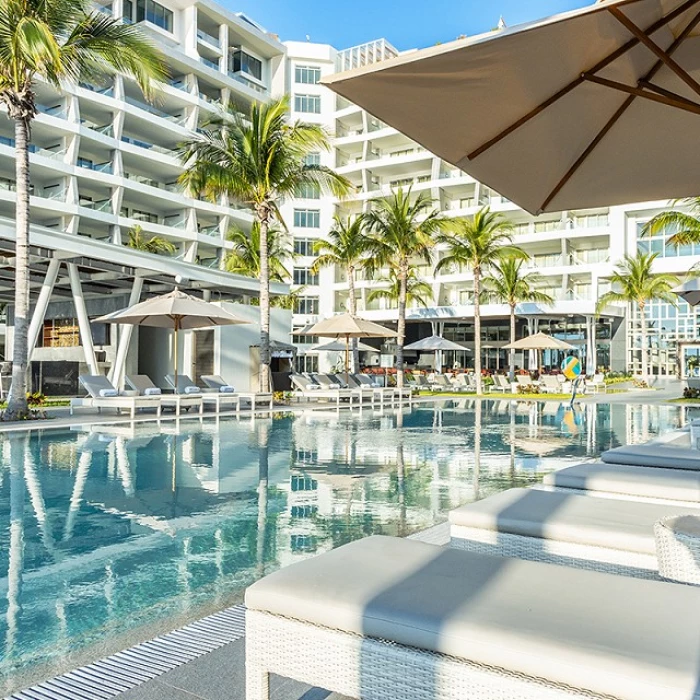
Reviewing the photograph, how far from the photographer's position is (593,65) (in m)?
3.52

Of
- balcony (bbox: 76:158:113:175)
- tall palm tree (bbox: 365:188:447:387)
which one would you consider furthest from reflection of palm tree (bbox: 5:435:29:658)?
balcony (bbox: 76:158:113:175)

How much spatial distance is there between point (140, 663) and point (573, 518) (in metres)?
2.01

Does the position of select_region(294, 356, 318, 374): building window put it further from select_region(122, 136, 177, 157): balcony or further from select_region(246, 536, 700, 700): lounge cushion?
select_region(246, 536, 700, 700): lounge cushion

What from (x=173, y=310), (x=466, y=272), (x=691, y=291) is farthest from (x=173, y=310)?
(x=466, y=272)

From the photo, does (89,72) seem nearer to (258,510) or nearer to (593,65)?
(258,510)

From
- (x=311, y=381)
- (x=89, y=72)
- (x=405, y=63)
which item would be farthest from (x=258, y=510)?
(x=311, y=381)

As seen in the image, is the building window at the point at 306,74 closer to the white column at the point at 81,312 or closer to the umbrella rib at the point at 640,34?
the white column at the point at 81,312

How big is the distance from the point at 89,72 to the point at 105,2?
1253 inches

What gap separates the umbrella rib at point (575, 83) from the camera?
126 inches

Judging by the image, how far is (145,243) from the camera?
1580 inches

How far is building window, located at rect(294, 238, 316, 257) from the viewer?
5394 cm

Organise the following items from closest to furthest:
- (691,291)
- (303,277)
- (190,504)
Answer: (190,504), (691,291), (303,277)

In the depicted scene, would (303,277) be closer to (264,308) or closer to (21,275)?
(264,308)

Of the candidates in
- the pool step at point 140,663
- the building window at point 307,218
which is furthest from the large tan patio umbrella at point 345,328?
the building window at point 307,218
